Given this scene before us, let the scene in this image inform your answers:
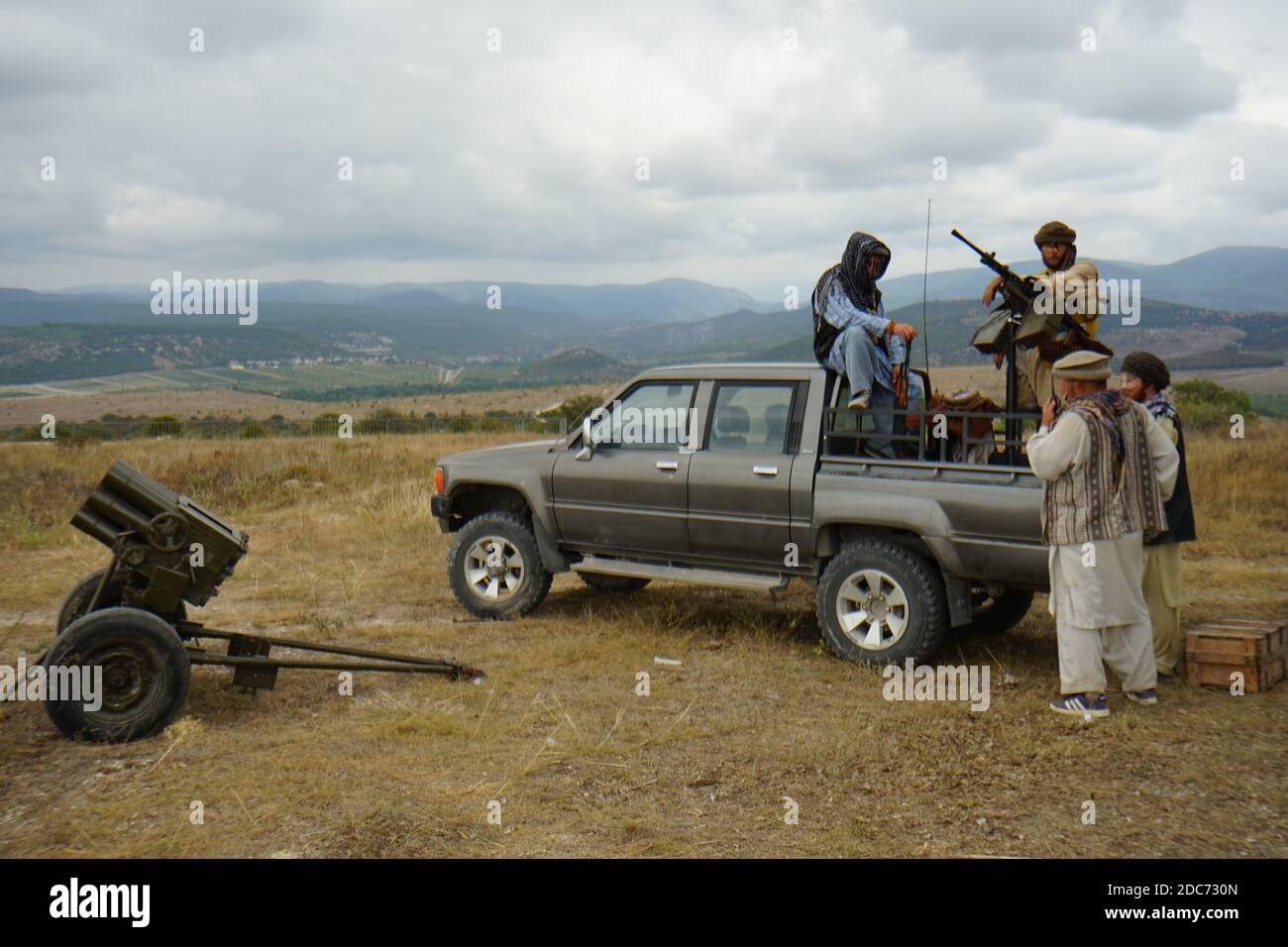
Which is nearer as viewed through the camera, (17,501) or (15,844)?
(15,844)

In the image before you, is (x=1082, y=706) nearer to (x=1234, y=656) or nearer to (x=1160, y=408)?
(x=1234, y=656)

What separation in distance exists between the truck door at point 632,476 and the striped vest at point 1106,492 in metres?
2.66

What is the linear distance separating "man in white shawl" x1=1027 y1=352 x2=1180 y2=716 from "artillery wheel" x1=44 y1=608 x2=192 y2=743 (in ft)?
15.2

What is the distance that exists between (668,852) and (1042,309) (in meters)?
4.16

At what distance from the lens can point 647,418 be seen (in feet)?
27.0

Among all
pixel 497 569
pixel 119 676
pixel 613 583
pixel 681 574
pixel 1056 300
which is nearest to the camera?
pixel 119 676

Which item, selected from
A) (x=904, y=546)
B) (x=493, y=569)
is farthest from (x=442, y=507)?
(x=904, y=546)

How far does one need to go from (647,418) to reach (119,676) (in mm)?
3960

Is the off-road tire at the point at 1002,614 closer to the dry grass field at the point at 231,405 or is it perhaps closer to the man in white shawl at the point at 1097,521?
the man in white shawl at the point at 1097,521

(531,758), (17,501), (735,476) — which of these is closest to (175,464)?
(17,501)

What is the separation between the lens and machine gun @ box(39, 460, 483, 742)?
561cm

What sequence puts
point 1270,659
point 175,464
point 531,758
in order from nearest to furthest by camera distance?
point 531,758, point 1270,659, point 175,464

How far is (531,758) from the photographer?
5.48 m
